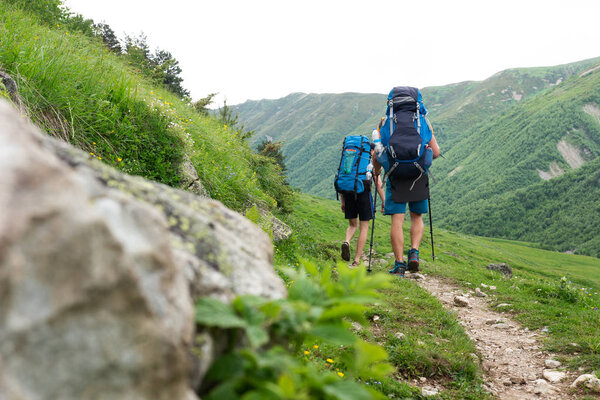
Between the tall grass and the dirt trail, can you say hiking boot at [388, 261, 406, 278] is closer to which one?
the dirt trail

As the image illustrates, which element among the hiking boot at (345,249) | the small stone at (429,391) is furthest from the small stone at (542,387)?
the hiking boot at (345,249)

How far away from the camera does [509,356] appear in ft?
17.3

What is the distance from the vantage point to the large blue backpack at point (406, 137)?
7168mm

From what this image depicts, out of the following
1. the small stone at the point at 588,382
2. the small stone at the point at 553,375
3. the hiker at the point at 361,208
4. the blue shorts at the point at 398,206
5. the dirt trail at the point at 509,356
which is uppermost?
the blue shorts at the point at 398,206

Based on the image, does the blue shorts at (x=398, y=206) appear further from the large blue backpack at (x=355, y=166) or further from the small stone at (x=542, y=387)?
the small stone at (x=542, y=387)

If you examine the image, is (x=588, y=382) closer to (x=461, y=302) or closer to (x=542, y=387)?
(x=542, y=387)

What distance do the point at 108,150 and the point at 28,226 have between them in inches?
209

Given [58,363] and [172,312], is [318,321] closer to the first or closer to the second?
[172,312]

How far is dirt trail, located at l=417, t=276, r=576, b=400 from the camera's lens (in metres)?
4.24

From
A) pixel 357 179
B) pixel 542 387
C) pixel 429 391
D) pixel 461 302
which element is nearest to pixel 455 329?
pixel 542 387

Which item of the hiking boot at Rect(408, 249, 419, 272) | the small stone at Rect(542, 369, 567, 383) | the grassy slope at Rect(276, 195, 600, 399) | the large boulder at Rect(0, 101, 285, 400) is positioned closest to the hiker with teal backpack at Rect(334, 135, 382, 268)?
the hiking boot at Rect(408, 249, 419, 272)

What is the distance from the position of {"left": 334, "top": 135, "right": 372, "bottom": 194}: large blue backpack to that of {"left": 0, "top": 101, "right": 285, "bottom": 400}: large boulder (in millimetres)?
7979

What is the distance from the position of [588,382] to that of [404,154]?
443 cm

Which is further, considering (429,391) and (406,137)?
(406,137)
